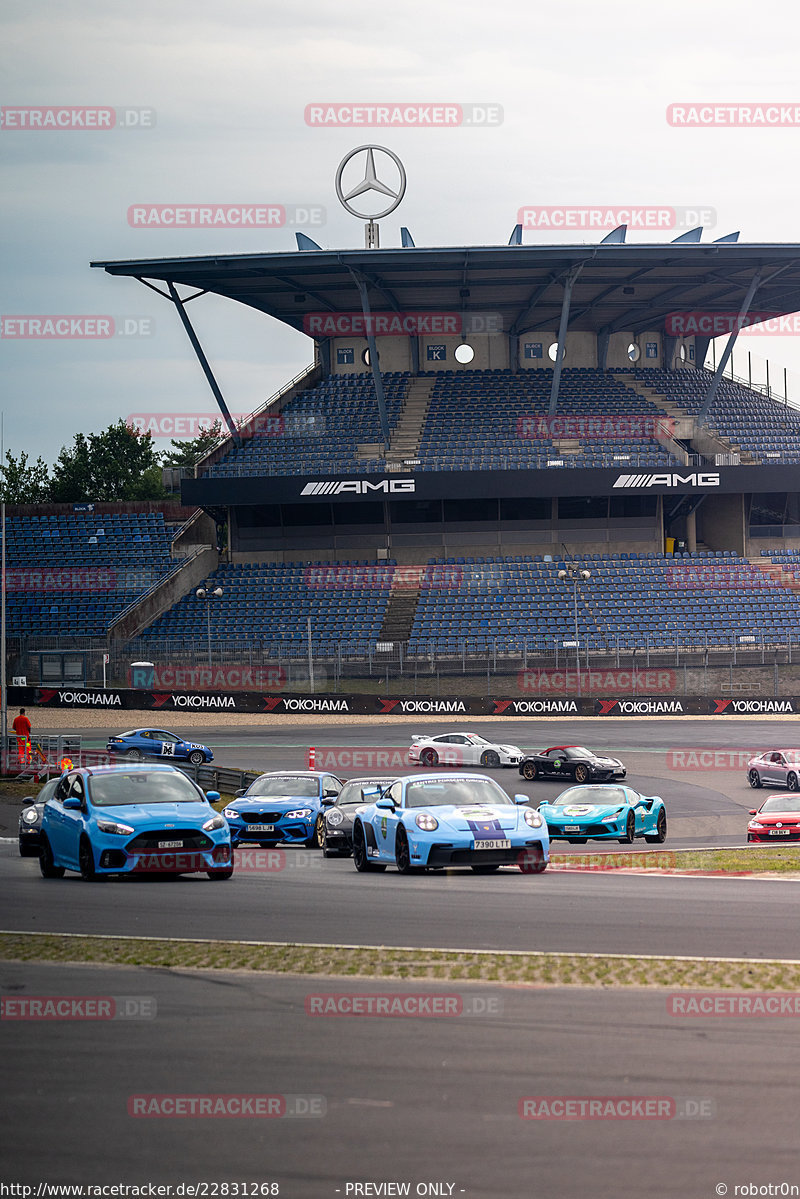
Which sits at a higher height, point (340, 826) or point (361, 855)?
point (361, 855)

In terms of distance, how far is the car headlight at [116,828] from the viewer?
13414 millimetres

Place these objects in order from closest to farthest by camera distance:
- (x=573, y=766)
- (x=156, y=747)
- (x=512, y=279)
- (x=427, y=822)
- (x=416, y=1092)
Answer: (x=416, y=1092) → (x=427, y=822) → (x=573, y=766) → (x=156, y=747) → (x=512, y=279)

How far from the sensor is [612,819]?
2109 cm

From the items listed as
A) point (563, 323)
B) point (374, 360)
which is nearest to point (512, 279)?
point (563, 323)

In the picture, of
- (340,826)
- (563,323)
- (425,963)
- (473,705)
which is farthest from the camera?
(563,323)

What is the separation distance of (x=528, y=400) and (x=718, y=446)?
9.85 metres

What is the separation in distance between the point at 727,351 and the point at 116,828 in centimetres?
5464

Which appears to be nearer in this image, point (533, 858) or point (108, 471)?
point (533, 858)

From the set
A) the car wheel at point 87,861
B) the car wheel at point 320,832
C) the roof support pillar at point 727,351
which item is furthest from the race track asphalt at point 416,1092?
the roof support pillar at point 727,351

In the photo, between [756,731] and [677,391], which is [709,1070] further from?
[677,391]

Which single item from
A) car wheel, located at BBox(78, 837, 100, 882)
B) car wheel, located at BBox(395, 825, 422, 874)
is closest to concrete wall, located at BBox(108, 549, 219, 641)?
car wheel, located at BBox(395, 825, 422, 874)

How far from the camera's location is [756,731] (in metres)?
43.2

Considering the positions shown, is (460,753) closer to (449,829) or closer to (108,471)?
(449,829)

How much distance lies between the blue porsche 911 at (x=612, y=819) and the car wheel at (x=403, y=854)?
6.91 meters
